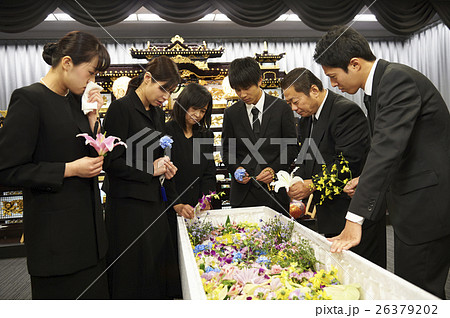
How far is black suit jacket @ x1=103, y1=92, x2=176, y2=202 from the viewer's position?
197cm

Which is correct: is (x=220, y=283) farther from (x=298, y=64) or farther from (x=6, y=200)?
(x=298, y=64)

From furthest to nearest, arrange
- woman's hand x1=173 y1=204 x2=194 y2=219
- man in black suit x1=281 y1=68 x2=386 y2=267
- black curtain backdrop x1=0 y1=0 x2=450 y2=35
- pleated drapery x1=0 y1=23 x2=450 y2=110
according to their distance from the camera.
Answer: pleated drapery x1=0 y1=23 x2=450 y2=110 → black curtain backdrop x1=0 y1=0 x2=450 y2=35 → woman's hand x1=173 y1=204 x2=194 y2=219 → man in black suit x1=281 y1=68 x2=386 y2=267

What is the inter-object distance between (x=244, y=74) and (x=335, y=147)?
86cm

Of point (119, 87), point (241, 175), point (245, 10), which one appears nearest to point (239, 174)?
point (241, 175)

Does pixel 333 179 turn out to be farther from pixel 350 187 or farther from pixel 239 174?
pixel 239 174

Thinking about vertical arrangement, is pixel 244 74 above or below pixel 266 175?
above

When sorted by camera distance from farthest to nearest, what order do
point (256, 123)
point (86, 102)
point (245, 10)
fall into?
point (245, 10)
point (256, 123)
point (86, 102)

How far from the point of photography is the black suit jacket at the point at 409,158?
1257 mm

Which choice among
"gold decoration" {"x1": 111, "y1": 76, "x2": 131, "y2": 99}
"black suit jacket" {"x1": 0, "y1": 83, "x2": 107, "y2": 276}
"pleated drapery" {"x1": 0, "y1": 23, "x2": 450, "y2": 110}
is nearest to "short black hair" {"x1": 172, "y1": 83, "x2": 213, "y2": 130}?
"black suit jacket" {"x1": 0, "y1": 83, "x2": 107, "y2": 276}

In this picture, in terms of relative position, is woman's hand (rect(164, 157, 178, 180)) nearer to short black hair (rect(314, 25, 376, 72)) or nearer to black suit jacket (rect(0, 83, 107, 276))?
black suit jacket (rect(0, 83, 107, 276))

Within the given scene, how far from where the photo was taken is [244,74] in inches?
97.3

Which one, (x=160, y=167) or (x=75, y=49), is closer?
(x=75, y=49)

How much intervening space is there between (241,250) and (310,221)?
343cm

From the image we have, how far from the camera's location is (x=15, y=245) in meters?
4.34
